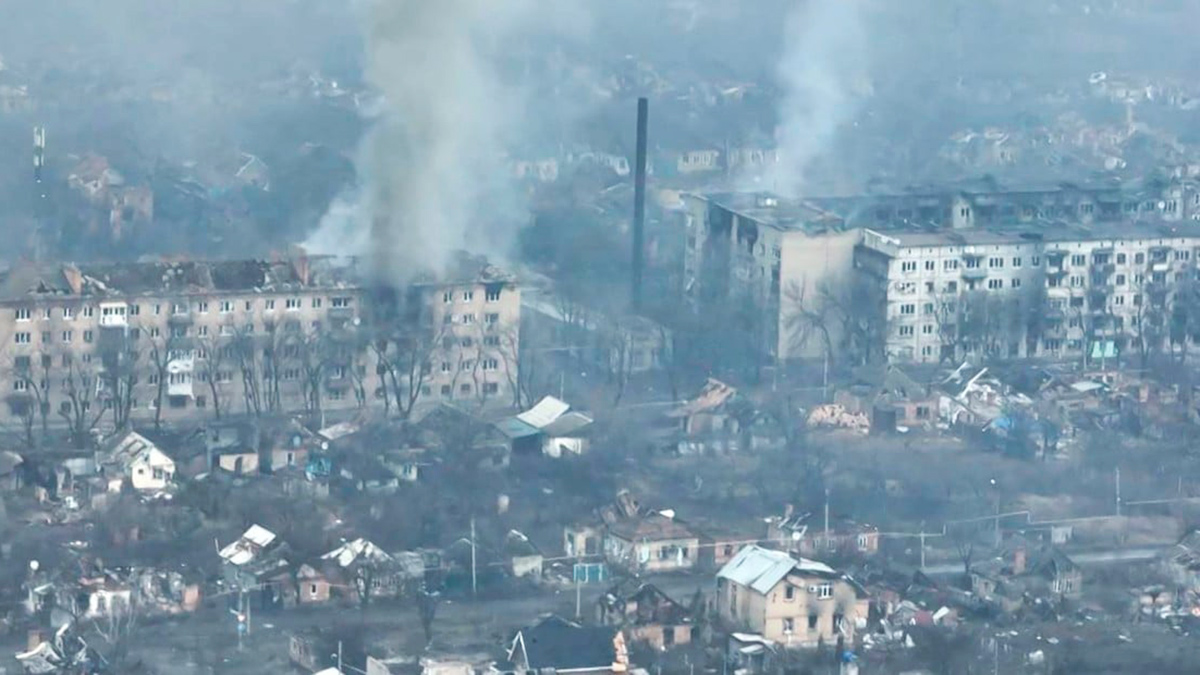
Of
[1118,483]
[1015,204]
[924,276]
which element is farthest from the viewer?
[1015,204]

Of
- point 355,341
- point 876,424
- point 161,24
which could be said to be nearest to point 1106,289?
point 876,424

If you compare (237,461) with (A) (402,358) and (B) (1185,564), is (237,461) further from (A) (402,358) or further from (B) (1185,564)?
(B) (1185,564)

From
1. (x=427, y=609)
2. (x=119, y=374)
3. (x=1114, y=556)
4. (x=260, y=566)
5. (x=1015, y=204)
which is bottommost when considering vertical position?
(x=427, y=609)

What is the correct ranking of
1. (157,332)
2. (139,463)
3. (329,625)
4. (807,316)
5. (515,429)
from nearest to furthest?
(329,625), (139,463), (515,429), (157,332), (807,316)

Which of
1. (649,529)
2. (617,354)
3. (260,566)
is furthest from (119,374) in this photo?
(649,529)

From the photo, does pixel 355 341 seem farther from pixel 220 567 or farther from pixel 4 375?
pixel 220 567

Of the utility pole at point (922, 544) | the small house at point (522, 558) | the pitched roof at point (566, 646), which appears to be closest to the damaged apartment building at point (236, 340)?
the small house at point (522, 558)
